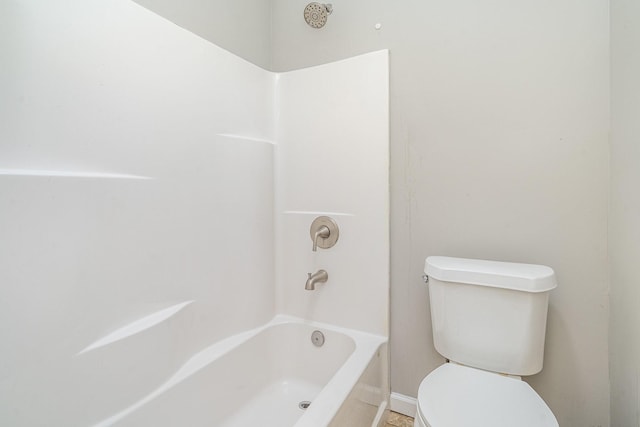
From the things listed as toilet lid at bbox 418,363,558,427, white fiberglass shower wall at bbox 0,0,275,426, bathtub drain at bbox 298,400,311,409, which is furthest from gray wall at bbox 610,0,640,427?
white fiberglass shower wall at bbox 0,0,275,426

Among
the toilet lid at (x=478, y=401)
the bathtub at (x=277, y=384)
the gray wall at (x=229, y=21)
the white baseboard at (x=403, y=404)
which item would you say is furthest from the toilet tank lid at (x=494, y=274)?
the gray wall at (x=229, y=21)

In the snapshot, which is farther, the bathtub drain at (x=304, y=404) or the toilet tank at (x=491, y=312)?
the bathtub drain at (x=304, y=404)

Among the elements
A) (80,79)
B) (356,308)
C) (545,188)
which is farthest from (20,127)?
(545,188)

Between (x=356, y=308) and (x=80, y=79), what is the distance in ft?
4.95

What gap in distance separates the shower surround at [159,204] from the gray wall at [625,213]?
88cm

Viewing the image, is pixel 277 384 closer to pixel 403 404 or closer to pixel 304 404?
pixel 304 404

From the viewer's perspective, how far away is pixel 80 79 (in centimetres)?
91

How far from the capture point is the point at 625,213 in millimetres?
1017

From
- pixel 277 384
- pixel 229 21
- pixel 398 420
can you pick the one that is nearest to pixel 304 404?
pixel 277 384

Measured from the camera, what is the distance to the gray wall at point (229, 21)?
1307 millimetres

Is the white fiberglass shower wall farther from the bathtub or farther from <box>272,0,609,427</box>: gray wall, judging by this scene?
<box>272,0,609,427</box>: gray wall

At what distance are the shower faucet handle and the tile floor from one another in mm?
953

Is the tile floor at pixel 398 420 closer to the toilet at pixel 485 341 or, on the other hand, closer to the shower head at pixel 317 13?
the toilet at pixel 485 341

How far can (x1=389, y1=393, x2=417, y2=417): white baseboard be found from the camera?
5.01ft
